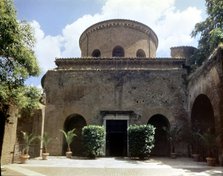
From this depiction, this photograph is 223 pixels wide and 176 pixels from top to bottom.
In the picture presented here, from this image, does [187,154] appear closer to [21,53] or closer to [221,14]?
[221,14]

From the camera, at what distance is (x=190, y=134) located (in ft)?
64.1

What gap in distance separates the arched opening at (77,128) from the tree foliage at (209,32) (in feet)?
36.1

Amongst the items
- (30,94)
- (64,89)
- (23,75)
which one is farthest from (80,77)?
(23,75)

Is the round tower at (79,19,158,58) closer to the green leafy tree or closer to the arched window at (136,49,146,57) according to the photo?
the arched window at (136,49,146,57)

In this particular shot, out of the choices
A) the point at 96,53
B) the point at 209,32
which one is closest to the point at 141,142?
the point at 209,32

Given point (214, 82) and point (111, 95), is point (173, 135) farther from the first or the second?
point (214, 82)

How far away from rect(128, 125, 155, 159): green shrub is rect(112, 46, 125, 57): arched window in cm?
1027

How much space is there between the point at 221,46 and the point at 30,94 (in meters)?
9.49

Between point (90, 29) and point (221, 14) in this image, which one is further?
point (90, 29)

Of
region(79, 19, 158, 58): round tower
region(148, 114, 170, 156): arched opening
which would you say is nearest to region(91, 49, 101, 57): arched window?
region(79, 19, 158, 58): round tower

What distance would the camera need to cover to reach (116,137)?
20.5 m

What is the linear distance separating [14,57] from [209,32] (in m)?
15.8

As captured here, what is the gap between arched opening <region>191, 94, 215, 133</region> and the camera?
61.6 feet

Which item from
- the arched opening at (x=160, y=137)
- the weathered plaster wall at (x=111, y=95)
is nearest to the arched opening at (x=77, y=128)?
the weathered plaster wall at (x=111, y=95)
